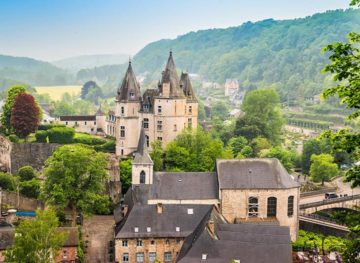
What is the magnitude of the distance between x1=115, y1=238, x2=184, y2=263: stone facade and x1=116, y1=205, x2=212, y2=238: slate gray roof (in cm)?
49

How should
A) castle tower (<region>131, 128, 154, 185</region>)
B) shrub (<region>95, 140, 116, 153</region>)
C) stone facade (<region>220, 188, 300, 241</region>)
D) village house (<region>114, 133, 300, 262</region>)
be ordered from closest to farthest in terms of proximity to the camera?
village house (<region>114, 133, 300, 262</region>), stone facade (<region>220, 188, 300, 241</region>), castle tower (<region>131, 128, 154, 185</region>), shrub (<region>95, 140, 116, 153</region>)

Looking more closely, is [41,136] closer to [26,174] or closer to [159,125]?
[26,174]

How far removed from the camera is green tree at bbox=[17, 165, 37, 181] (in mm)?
67250

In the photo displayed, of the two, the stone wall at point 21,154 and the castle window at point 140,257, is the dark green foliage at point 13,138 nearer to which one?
the stone wall at point 21,154

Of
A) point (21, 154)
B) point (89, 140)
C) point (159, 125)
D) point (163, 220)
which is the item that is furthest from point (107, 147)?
point (163, 220)

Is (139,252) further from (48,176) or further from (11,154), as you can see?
(11,154)

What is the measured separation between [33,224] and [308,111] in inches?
5917

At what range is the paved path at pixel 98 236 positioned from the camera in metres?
52.2

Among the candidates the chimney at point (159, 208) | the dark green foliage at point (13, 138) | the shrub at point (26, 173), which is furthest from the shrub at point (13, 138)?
the chimney at point (159, 208)

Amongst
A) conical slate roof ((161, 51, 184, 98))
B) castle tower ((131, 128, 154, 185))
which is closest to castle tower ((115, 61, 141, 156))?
conical slate roof ((161, 51, 184, 98))

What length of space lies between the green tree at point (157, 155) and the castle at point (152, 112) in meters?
2.40

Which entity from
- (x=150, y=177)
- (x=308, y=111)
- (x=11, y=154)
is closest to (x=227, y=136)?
(x=11, y=154)

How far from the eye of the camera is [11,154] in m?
73.1

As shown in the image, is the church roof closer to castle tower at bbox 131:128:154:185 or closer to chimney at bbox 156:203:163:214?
castle tower at bbox 131:128:154:185
